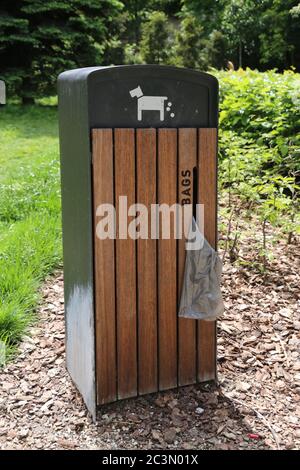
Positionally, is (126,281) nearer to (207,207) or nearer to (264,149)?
(207,207)

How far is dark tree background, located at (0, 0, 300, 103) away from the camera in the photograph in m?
13.4

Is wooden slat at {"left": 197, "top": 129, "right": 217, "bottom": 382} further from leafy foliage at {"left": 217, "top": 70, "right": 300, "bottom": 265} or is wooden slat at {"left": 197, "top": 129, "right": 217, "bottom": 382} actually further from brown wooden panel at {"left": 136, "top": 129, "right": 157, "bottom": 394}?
leafy foliage at {"left": 217, "top": 70, "right": 300, "bottom": 265}

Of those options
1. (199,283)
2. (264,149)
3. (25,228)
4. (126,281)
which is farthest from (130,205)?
(264,149)

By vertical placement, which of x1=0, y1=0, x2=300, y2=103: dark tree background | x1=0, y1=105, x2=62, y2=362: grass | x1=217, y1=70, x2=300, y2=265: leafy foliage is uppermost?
x1=0, y1=0, x2=300, y2=103: dark tree background


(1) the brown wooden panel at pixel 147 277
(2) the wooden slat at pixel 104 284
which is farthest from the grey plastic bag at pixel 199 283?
(2) the wooden slat at pixel 104 284

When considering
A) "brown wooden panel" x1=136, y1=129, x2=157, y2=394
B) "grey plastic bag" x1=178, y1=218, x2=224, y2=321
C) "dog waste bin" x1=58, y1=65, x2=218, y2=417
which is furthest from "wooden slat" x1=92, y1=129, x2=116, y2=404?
"grey plastic bag" x1=178, y1=218, x2=224, y2=321

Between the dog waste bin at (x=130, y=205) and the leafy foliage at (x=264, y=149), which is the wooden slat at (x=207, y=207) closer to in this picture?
the dog waste bin at (x=130, y=205)

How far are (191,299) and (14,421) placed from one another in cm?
95

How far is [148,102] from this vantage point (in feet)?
7.86

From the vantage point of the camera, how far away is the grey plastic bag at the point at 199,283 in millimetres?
2615

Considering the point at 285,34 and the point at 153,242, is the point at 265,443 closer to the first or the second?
the point at 153,242

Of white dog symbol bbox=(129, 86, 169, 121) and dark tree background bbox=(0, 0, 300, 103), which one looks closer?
white dog symbol bbox=(129, 86, 169, 121)

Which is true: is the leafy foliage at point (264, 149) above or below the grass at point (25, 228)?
above

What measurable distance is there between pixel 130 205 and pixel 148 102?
1.43 ft
